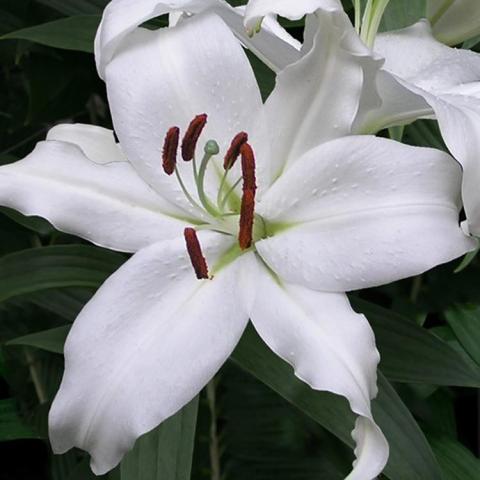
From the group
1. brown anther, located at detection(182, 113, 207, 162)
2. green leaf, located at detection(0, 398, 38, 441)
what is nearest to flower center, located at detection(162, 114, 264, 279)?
brown anther, located at detection(182, 113, 207, 162)

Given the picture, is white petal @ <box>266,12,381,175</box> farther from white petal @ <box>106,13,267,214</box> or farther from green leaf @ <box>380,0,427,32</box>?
green leaf @ <box>380,0,427,32</box>

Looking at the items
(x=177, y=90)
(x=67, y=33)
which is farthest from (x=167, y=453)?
(x=67, y=33)

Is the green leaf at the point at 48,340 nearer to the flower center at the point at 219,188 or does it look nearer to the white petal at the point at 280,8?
the flower center at the point at 219,188

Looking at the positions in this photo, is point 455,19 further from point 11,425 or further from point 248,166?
point 11,425

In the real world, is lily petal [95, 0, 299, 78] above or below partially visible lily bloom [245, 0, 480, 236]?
above

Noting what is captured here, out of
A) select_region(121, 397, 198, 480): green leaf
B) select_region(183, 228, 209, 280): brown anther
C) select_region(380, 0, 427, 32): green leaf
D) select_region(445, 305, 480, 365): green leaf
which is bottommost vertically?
select_region(445, 305, 480, 365): green leaf

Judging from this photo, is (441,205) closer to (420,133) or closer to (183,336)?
(183,336)

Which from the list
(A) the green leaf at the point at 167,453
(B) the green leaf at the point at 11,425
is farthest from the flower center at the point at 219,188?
(B) the green leaf at the point at 11,425
